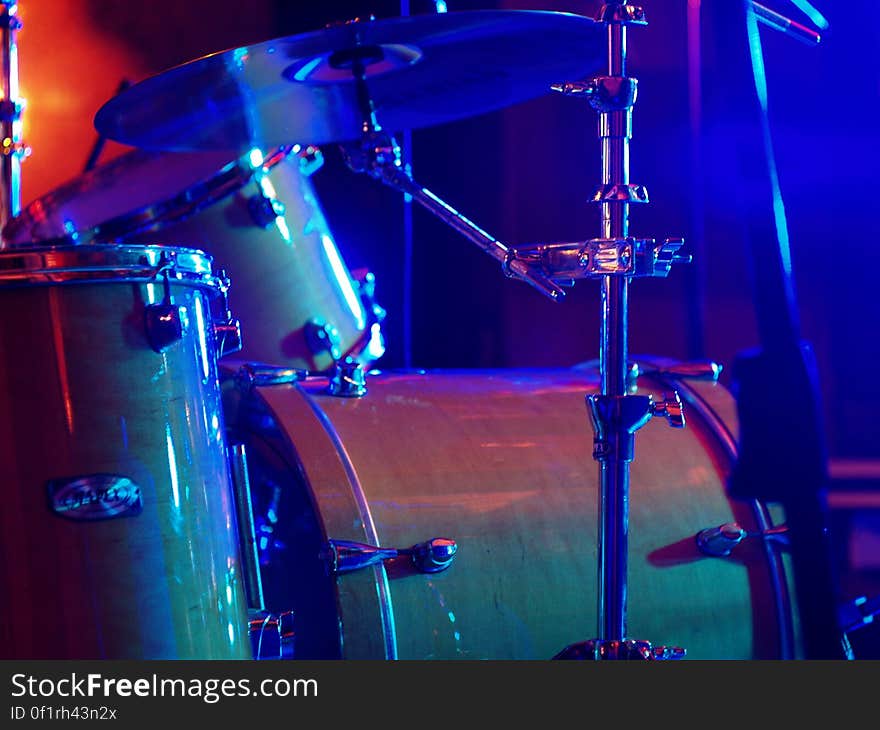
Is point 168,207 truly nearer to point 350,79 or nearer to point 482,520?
point 350,79

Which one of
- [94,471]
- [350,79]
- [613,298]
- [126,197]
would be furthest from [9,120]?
[613,298]

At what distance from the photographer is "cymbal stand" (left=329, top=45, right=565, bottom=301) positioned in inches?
40.6

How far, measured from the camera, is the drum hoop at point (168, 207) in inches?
54.2

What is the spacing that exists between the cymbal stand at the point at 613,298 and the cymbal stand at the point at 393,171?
1 cm

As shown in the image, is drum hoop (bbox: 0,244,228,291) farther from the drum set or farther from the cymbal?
the cymbal

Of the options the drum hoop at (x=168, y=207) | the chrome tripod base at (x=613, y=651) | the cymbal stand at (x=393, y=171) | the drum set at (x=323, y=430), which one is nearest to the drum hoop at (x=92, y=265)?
the drum set at (x=323, y=430)

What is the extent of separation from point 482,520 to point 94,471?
45 cm

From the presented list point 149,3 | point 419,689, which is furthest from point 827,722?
point 149,3

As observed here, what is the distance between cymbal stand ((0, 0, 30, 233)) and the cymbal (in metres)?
0.61

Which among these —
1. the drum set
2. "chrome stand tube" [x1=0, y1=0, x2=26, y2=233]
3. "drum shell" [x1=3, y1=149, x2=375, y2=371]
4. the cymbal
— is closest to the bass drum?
the drum set

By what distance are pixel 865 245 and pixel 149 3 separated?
1621 mm

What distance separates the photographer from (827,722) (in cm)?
88

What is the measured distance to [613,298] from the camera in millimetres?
1032

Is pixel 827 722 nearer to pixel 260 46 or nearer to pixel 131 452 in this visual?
pixel 131 452
